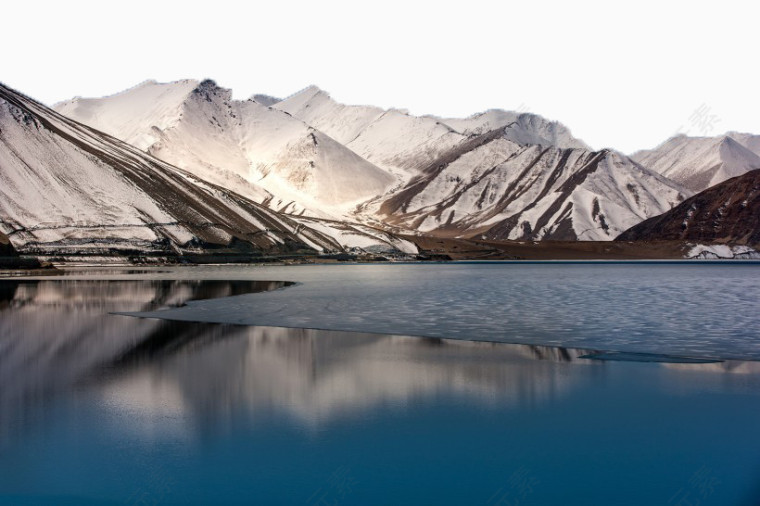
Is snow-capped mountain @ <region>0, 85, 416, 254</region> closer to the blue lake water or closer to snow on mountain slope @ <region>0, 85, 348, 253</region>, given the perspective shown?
snow on mountain slope @ <region>0, 85, 348, 253</region>

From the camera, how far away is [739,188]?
516 feet

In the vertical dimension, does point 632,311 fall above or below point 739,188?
below

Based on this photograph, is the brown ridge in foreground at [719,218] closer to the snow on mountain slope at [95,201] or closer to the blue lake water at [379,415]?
the snow on mountain slope at [95,201]

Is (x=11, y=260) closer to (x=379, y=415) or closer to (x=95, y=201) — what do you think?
(x=95, y=201)

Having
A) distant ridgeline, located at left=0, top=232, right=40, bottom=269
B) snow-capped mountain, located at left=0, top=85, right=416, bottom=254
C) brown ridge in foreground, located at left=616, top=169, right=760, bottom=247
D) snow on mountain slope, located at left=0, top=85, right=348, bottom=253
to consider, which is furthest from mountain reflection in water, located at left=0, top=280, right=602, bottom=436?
brown ridge in foreground, located at left=616, top=169, right=760, bottom=247

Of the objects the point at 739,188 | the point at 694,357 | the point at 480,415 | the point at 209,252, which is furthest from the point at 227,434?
Result: the point at 739,188

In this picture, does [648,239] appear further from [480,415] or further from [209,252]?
[480,415]

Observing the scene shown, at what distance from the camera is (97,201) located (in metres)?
104

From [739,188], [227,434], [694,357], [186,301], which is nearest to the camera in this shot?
[227,434]

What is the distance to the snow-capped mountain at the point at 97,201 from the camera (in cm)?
9506

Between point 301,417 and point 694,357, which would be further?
point 694,357

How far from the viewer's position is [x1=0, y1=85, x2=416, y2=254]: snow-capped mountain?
95.1 metres

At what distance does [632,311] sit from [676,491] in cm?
2173

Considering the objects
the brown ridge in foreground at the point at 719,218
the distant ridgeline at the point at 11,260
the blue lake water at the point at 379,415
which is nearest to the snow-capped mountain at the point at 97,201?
the distant ridgeline at the point at 11,260
